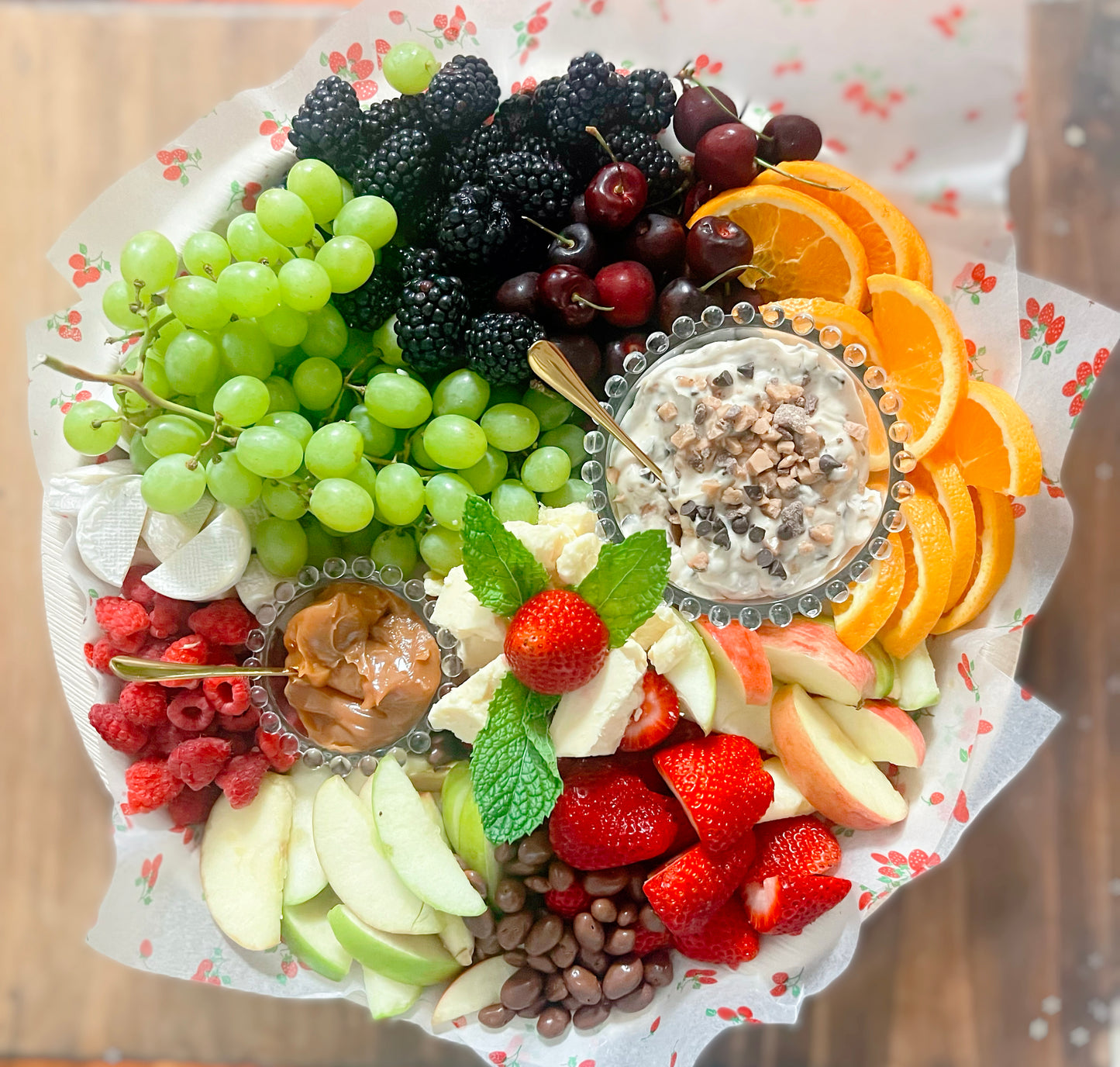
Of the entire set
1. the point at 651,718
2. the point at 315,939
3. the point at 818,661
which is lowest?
the point at 315,939

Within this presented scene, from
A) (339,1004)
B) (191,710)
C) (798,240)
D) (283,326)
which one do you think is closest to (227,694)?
(191,710)

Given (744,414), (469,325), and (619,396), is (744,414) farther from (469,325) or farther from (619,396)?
(469,325)

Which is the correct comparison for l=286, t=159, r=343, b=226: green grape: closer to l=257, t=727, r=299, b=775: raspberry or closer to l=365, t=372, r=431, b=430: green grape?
l=365, t=372, r=431, b=430: green grape

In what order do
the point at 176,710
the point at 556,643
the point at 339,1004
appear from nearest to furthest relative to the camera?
the point at 556,643 < the point at 176,710 < the point at 339,1004

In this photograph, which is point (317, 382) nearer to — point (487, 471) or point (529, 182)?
point (487, 471)

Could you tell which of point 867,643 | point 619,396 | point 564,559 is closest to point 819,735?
point 867,643

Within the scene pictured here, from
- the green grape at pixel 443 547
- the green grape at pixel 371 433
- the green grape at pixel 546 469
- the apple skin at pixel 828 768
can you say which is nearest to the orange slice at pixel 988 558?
the apple skin at pixel 828 768

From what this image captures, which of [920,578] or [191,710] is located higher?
[920,578]
